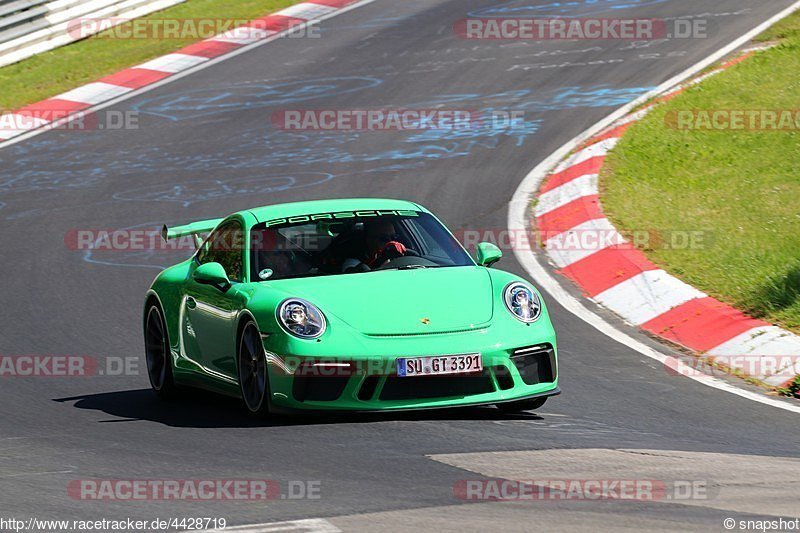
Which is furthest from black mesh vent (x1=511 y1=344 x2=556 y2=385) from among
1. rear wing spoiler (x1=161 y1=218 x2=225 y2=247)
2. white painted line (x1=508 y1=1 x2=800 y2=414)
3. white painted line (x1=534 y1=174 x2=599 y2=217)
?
white painted line (x1=534 y1=174 x2=599 y2=217)

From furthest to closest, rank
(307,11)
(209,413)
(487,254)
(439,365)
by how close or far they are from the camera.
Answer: (307,11) < (487,254) < (209,413) < (439,365)

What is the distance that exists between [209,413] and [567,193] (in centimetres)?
581

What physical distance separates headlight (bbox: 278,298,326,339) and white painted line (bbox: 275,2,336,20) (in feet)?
50.8

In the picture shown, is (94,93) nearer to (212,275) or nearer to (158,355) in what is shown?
(158,355)

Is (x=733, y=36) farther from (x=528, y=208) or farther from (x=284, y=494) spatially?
(x=284, y=494)

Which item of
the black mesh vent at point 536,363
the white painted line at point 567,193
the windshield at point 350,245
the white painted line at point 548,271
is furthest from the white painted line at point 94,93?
the black mesh vent at point 536,363

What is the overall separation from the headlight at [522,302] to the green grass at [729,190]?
2.31m

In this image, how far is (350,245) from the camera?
337 inches

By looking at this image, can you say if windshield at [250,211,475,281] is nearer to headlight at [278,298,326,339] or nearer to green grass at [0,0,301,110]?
headlight at [278,298,326,339]

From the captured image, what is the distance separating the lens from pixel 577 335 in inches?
390

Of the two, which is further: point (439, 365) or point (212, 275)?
point (212, 275)

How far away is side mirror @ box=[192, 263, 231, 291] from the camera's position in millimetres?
8109

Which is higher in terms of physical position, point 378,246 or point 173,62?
point 378,246

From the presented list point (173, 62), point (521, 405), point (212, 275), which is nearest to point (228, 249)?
point (212, 275)
